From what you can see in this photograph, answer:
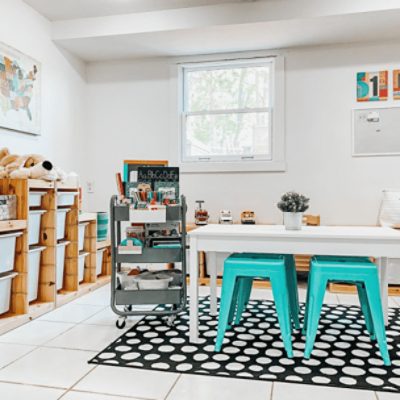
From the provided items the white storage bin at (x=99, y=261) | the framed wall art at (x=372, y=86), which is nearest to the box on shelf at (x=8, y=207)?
the white storage bin at (x=99, y=261)

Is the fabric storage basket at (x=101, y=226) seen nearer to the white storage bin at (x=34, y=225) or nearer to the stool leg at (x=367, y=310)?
A: the white storage bin at (x=34, y=225)

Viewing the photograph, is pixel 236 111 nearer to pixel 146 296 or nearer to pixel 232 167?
pixel 232 167

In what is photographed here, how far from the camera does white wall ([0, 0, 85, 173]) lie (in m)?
3.51

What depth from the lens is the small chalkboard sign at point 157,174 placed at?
9.21 feet

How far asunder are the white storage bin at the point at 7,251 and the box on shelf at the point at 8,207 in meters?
0.13

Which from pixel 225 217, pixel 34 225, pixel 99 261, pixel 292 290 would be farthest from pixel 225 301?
pixel 99 261

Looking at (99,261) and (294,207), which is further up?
(294,207)

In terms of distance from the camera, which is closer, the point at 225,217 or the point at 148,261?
the point at 148,261

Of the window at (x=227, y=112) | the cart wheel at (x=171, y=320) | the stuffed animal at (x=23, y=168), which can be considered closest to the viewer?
the cart wheel at (x=171, y=320)

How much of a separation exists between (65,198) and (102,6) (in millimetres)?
1869

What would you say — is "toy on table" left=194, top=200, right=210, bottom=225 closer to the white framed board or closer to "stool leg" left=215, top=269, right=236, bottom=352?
the white framed board

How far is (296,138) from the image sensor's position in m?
4.32

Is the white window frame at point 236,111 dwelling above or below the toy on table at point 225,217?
above

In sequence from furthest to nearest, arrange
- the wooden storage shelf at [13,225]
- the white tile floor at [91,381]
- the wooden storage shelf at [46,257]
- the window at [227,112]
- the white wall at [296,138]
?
the window at [227,112] → the white wall at [296,138] → the wooden storage shelf at [46,257] → the wooden storage shelf at [13,225] → the white tile floor at [91,381]
